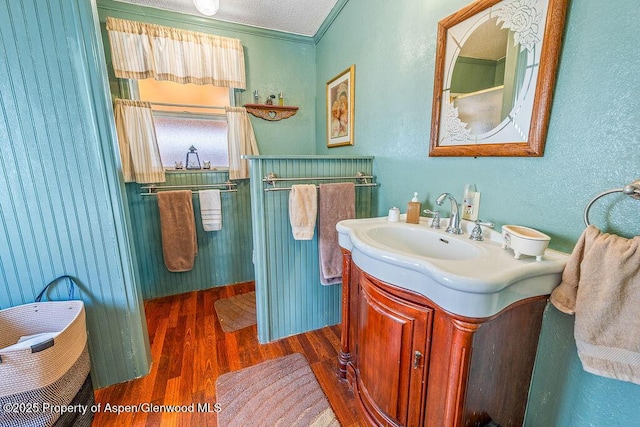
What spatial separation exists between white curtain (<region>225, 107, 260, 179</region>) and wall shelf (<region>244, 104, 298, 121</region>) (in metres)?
0.08

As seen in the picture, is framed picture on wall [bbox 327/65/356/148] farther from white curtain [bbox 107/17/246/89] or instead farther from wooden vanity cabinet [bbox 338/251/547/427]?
wooden vanity cabinet [bbox 338/251/547/427]

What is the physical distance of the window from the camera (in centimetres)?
229

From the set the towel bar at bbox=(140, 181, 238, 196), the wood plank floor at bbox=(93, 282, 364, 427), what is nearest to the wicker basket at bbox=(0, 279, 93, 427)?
the wood plank floor at bbox=(93, 282, 364, 427)

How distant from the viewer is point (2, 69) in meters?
1.10

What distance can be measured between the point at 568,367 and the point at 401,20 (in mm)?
1746

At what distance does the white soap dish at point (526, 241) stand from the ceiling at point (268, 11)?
2134 mm

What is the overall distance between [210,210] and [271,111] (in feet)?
3.67

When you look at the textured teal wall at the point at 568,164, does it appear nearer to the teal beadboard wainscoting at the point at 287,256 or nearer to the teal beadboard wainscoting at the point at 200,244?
the teal beadboard wainscoting at the point at 287,256

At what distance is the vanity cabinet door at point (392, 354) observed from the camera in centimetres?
90

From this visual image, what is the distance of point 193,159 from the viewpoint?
95.8 inches

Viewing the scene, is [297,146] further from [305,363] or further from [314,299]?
[305,363]

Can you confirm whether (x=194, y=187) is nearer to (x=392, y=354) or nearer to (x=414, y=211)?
(x=414, y=211)

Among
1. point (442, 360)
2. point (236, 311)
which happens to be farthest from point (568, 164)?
point (236, 311)

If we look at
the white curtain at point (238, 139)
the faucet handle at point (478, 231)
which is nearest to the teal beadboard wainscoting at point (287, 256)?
the faucet handle at point (478, 231)
